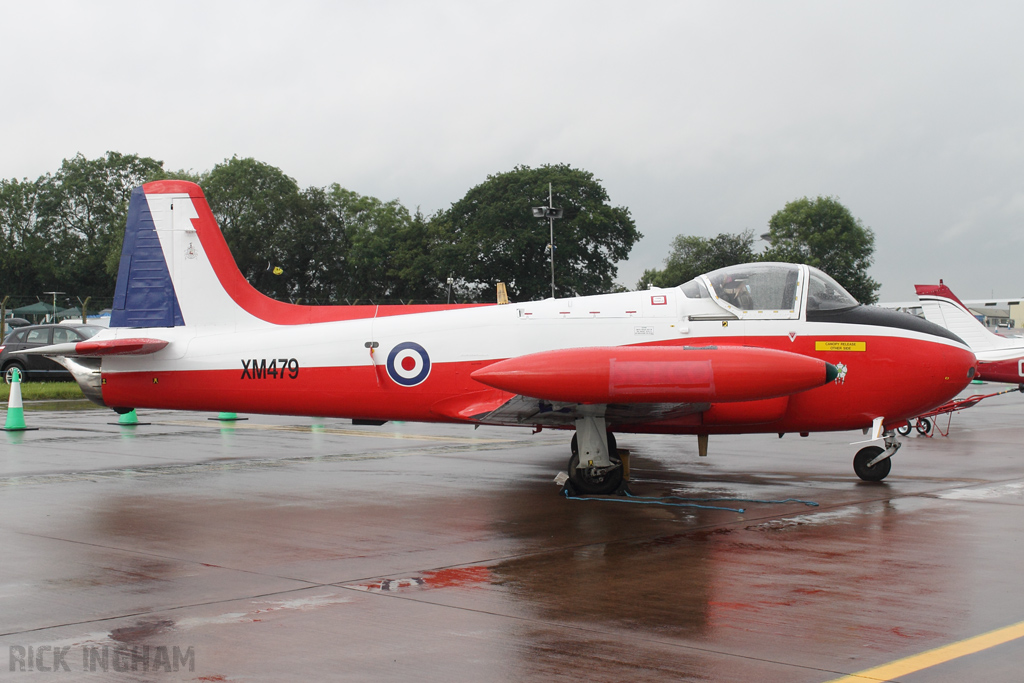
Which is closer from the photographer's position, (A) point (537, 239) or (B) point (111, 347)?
(B) point (111, 347)

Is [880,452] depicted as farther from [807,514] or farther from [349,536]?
[349,536]

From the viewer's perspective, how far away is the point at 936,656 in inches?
187

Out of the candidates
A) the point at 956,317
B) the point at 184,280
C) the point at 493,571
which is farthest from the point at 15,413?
the point at 956,317

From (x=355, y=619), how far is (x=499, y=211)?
65849mm

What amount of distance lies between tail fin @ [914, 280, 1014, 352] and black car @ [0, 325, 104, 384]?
22.8 metres

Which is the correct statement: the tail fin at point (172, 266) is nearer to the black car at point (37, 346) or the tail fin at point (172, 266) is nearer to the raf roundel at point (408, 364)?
the raf roundel at point (408, 364)

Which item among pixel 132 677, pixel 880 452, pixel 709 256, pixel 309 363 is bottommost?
pixel 132 677

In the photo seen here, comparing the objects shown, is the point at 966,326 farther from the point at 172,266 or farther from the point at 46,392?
the point at 46,392

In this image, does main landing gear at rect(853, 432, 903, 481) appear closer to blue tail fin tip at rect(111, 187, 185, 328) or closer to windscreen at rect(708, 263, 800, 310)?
windscreen at rect(708, 263, 800, 310)

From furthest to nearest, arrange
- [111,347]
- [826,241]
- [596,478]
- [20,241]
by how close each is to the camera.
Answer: [20,241], [826,241], [111,347], [596,478]

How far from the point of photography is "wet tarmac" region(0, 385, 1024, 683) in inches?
187

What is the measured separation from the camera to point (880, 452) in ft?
36.6

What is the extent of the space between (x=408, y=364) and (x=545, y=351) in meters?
1.71

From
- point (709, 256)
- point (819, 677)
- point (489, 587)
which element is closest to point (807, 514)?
point (489, 587)
